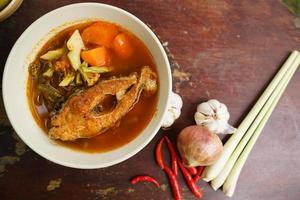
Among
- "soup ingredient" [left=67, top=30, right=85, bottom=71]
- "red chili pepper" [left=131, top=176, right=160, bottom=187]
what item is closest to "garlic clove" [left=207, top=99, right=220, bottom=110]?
"red chili pepper" [left=131, top=176, right=160, bottom=187]

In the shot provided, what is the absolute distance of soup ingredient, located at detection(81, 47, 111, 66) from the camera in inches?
87.7

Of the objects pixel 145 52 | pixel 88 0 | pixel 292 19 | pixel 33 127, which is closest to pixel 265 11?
pixel 292 19

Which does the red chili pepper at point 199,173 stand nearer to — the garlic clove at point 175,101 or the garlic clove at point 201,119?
the garlic clove at point 201,119

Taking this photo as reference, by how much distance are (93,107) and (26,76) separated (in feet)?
1.21

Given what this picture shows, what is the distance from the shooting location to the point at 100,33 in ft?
7.42

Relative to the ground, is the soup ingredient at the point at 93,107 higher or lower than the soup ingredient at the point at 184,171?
higher

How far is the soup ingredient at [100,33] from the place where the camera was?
2254 mm

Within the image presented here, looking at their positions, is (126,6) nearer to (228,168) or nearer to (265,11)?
(265,11)

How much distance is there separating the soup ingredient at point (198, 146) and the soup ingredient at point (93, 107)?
A: 339mm

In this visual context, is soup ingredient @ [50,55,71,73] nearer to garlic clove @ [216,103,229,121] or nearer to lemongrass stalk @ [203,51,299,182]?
garlic clove @ [216,103,229,121]

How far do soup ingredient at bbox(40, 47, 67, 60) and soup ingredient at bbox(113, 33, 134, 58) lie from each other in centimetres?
26

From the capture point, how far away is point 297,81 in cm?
260

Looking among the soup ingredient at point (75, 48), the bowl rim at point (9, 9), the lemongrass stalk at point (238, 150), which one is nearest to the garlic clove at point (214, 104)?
the lemongrass stalk at point (238, 150)

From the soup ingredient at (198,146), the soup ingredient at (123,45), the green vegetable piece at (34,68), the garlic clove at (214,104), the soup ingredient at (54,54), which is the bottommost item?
the soup ingredient at (198,146)
